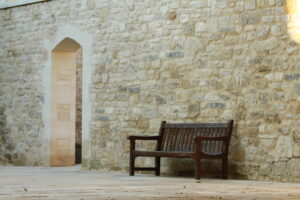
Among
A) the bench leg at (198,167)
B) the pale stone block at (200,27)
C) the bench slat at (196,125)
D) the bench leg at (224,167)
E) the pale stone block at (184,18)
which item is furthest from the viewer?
the pale stone block at (184,18)

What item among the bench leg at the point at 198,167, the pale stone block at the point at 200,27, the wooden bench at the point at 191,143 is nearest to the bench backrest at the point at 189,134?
the wooden bench at the point at 191,143

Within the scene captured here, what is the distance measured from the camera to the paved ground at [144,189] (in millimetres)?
5754

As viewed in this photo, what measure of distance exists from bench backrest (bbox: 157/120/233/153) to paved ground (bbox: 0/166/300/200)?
521 mm

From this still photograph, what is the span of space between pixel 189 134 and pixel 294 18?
2.02 m

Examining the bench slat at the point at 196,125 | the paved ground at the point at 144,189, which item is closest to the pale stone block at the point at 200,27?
the bench slat at the point at 196,125

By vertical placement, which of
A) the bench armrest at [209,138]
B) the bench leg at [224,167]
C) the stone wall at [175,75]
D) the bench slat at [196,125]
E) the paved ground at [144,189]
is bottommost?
the paved ground at [144,189]

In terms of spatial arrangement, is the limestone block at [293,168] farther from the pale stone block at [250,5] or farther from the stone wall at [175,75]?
the pale stone block at [250,5]

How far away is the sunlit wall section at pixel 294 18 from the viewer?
7.96 m

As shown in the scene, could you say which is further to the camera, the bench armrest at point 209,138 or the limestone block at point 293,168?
the bench armrest at point 209,138

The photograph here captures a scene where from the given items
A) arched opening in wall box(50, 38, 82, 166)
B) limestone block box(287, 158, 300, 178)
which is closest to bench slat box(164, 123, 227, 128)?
limestone block box(287, 158, 300, 178)

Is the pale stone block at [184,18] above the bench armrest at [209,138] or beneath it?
above

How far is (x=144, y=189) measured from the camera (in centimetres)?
654

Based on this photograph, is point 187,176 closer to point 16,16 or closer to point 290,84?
point 290,84

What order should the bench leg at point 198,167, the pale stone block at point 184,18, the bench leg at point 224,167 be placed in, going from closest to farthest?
the bench leg at point 198,167 < the bench leg at point 224,167 < the pale stone block at point 184,18
